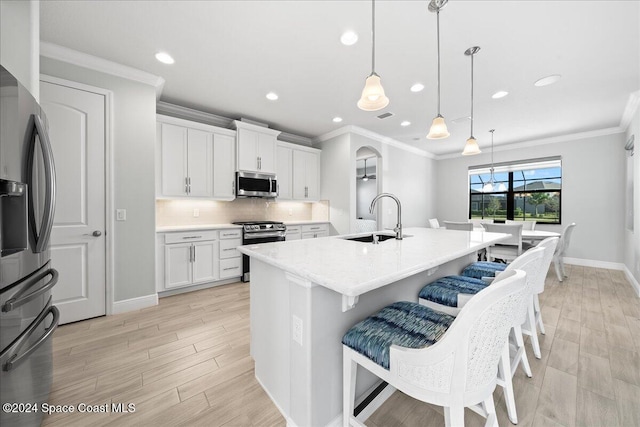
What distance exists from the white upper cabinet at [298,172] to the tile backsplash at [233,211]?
30cm

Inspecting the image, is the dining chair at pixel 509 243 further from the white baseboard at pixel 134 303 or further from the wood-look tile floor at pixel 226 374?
the white baseboard at pixel 134 303

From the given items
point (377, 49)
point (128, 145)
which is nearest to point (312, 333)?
point (377, 49)

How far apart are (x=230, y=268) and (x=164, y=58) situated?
2.72 meters

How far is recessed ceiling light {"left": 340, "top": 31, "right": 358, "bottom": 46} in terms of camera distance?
2.14 m

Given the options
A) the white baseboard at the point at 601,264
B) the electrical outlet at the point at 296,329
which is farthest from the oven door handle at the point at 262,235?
the white baseboard at the point at 601,264

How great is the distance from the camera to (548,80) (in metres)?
2.88

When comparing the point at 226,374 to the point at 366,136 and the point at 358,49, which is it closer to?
the point at 358,49

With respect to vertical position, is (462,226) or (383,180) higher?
(383,180)

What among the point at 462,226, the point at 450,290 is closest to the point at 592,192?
the point at 462,226

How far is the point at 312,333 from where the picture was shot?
113cm

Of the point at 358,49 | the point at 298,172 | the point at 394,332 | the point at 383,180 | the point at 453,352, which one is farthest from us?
the point at 383,180

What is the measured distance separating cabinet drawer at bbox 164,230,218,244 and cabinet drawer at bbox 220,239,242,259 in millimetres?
160

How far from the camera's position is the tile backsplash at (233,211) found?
3715 mm

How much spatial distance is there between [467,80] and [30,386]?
168 inches
